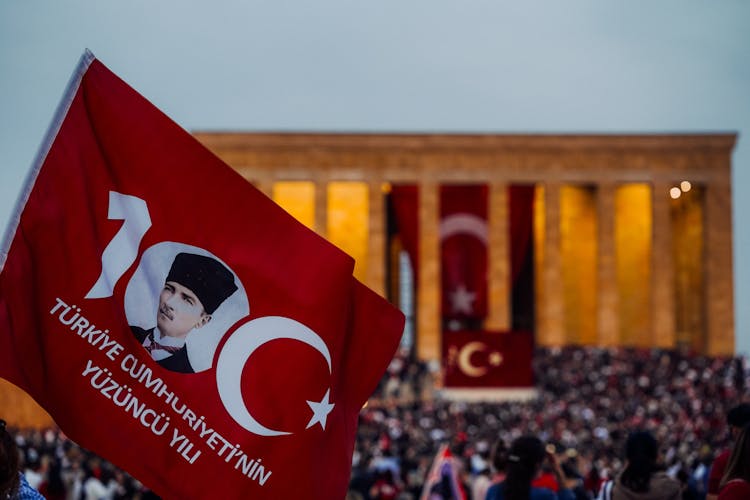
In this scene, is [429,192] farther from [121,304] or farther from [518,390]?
[121,304]

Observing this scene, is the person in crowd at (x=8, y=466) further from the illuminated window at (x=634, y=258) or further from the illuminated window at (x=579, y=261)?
Result: the illuminated window at (x=579, y=261)

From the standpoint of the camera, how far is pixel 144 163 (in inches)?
202

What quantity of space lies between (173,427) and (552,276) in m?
50.2

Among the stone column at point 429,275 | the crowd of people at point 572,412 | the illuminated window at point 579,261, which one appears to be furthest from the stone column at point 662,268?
the stone column at point 429,275

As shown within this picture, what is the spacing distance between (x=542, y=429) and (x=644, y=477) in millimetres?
25859

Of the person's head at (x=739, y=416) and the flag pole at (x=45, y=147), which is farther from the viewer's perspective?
the person's head at (x=739, y=416)

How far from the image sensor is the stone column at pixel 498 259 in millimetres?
53781

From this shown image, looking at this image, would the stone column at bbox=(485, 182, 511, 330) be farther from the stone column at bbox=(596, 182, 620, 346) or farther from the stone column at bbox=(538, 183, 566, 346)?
the stone column at bbox=(596, 182, 620, 346)

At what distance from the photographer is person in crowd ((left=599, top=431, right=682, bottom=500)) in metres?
6.04

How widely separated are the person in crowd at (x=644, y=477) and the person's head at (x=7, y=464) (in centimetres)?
308

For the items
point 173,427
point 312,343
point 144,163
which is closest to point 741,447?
point 312,343

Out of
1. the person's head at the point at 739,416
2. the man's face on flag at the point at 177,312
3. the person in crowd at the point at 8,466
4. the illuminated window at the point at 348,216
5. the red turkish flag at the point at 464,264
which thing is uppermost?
the illuminated window at the point at 348,216

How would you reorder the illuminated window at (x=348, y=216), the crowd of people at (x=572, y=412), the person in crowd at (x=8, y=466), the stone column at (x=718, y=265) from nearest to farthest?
the person in crowd at (x=8, y=466), the crowd of people at (x=572, y=412), the stone column at (x=718, y=265), the illuminated window at (x=348, y=216)

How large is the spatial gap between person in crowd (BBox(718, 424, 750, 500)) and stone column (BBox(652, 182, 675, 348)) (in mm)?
50646
